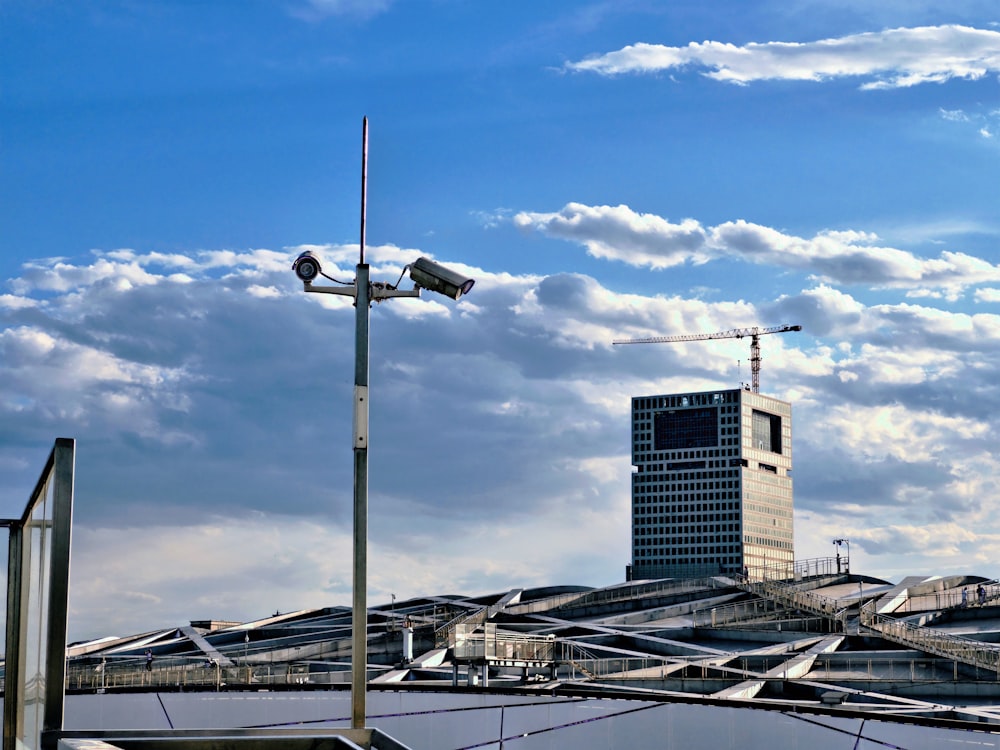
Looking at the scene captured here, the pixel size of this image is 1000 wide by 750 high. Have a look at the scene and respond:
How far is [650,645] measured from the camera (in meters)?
63.2

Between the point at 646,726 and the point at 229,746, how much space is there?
414 inches

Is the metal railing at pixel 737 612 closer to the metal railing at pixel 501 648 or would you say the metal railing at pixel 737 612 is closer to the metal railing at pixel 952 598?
the metal railing at pixel 952 598

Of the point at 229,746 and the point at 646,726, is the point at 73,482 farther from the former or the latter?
the point at 646,726

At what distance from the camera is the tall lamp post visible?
14.5 m

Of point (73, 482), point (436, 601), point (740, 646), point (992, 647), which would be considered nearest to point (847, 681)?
point (992, 647)

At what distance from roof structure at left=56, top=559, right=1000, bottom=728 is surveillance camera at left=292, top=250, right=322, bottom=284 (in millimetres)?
12115

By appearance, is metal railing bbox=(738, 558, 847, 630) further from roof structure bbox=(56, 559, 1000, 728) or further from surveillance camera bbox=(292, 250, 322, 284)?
surveillance camera bbox=(292, 250, 322, 284)

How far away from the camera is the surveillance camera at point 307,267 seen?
52.5ft

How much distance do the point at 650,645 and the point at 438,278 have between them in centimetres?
4998

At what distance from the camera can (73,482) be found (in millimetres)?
12484

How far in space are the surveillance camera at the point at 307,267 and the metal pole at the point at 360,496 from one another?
619 millimetres

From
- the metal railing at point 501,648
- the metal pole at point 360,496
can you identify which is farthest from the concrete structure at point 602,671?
the metal pole at point 360,496

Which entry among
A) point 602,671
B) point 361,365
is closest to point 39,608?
point 361,365

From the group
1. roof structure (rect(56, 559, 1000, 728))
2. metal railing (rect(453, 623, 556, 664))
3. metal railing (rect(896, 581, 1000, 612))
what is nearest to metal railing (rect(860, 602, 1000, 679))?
roof structure (rect(56, 559, 1000, 728))
